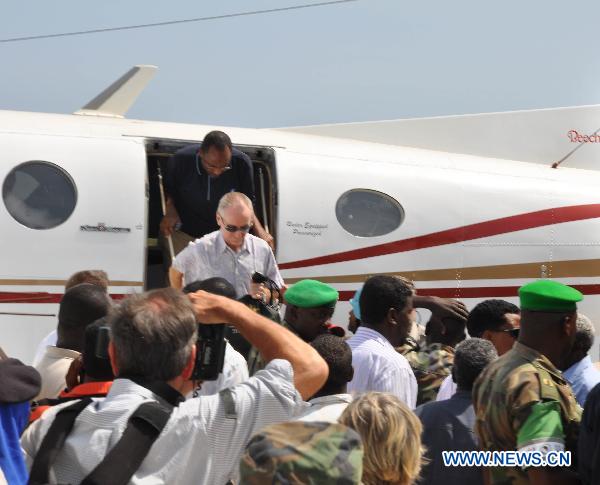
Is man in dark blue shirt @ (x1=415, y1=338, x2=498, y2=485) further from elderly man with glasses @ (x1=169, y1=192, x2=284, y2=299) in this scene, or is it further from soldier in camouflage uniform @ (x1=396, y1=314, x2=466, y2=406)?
elderly man with glasses @ (x1=169, y1=192, x2=284, y2=299)

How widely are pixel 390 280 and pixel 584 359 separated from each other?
1.26 m

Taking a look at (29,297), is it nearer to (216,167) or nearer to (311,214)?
(216,167)

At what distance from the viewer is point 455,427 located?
5059mm

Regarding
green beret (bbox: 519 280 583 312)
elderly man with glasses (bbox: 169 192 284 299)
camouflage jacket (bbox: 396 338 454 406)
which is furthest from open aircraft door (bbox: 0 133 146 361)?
green beret (bbox: 519 280 583 312)

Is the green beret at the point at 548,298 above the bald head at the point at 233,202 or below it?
below

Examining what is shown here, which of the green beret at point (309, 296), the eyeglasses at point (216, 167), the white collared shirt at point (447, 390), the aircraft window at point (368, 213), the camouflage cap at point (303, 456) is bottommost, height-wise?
the white collared shirt at point (447, 390)

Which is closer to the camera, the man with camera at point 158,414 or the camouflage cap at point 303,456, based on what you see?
the camouflage cap at point 303,456

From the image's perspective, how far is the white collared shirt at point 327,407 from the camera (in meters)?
4.57

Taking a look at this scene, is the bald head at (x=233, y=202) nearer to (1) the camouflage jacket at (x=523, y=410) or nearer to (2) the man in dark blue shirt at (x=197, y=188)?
(2) the man in dark blue shirt at (x=197, y=188)

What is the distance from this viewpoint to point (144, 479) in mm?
3523

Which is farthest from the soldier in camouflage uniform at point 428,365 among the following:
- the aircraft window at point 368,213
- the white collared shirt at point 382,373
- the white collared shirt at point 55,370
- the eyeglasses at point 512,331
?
the aircraft window at point 368,213

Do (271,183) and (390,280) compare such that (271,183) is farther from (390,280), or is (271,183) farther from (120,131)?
(390,280)

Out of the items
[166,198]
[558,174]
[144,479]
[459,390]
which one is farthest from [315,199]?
[144,479]

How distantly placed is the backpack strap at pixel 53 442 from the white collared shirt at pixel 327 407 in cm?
116
